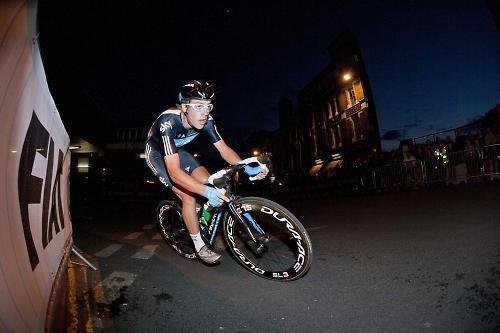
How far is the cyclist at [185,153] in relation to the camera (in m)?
3.78

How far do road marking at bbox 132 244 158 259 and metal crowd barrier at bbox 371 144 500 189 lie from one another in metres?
12.7

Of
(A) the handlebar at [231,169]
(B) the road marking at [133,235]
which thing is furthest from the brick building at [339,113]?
(A) the handlebar at [231,169]

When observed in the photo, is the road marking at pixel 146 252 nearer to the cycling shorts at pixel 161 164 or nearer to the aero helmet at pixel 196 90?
the cycling shorts at pixel 161 164

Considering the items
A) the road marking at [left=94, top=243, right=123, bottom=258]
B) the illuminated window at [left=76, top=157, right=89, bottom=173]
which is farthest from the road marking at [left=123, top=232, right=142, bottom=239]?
the illuminated window at [left=76, top=157, right=89, bottom=173]

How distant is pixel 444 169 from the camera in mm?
13812

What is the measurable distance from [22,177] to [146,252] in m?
3.66

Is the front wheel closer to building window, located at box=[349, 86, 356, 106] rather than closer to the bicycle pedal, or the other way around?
the bicycle pedal

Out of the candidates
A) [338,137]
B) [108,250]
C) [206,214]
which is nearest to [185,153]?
[206,214]

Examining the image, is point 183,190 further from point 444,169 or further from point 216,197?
point 444,169

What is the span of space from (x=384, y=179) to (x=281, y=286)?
1432 cm

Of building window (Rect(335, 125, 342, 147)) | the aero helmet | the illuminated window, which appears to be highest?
building window (Rect(335, 125, 342, 147))

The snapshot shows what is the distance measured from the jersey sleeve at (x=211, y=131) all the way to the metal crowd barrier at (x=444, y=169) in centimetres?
1198

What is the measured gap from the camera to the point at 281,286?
3395 millimetres

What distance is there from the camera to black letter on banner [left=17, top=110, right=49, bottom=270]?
1922mm
